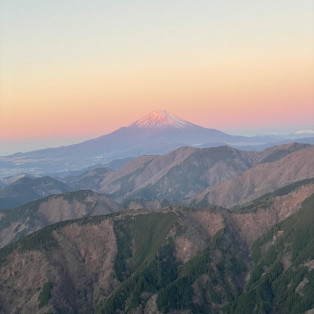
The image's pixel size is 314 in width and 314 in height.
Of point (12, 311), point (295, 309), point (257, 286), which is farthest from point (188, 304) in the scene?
point (12, 311)

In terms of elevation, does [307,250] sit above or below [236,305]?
above

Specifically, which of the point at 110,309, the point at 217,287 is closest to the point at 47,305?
the point at 110,309

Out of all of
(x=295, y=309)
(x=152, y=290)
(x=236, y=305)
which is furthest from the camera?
(x=152, y=290)

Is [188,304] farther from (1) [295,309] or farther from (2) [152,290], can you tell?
(1) [295,309]

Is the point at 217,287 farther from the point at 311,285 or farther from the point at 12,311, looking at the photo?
the point at 12,311

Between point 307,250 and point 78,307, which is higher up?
→ point 307,250

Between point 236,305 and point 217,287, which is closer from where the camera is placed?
point 236,305

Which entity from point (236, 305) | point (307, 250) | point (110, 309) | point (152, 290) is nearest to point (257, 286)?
point (236, 305)

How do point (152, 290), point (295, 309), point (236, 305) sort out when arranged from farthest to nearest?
point (152, 290)
point (236, 305)
point (295, 309)

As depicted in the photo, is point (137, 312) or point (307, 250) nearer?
point (137, 312)
